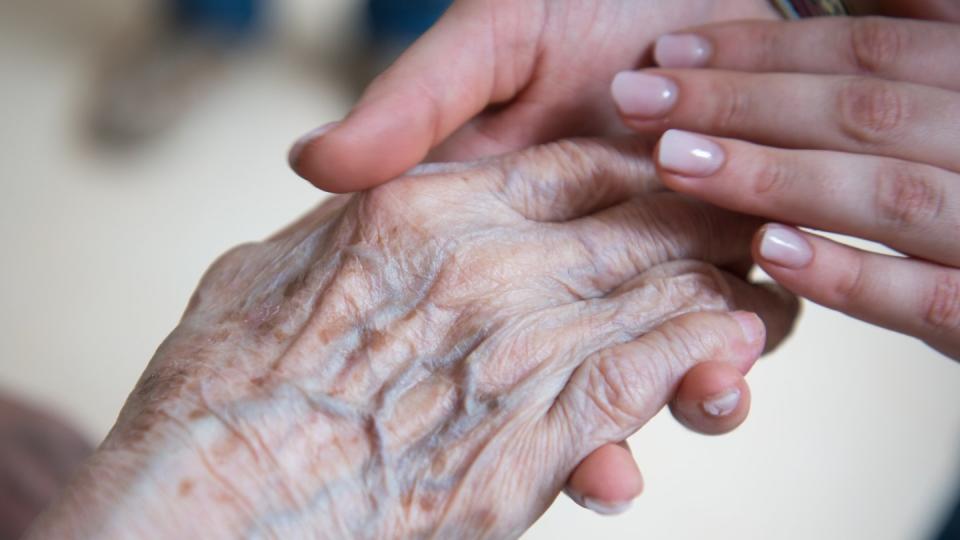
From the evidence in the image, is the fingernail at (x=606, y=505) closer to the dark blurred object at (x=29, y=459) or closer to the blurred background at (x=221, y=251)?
the dark blurred object at (x=29, y=459)

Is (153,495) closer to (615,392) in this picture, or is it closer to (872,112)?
(615,392)

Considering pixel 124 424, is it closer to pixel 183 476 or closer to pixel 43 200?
pixel 183 476

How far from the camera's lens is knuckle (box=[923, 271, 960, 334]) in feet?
3.30

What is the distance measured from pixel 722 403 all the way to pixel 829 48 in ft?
1.87

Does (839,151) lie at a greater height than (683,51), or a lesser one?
lesser

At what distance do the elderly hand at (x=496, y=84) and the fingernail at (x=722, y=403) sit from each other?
1.45 ft

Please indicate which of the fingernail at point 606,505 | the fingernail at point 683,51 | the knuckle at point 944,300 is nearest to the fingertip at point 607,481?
the fingernail at point 606,505

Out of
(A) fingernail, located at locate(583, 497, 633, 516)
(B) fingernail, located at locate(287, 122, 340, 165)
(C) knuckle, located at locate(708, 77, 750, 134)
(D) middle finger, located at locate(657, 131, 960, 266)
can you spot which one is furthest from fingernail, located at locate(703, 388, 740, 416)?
(B) fingernail, located at locate(287, 122, 340, 165)

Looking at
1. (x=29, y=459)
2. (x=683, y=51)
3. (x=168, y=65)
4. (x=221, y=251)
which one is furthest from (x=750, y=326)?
(x=168, y=65)

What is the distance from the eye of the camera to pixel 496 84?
3.86 feet

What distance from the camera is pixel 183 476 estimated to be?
851mm

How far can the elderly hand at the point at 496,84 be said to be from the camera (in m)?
1.00

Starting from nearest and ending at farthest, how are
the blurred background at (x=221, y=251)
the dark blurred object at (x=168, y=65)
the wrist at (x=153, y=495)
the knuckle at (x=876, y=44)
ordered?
the wrist at (x=153, y=495)
the knuckle at (x=876, y=44)
the blurred background at (x=221, y=251)
the dark blurred object at (x=168, y=65)

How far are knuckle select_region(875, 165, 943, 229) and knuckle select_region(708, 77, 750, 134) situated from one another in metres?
0.18
